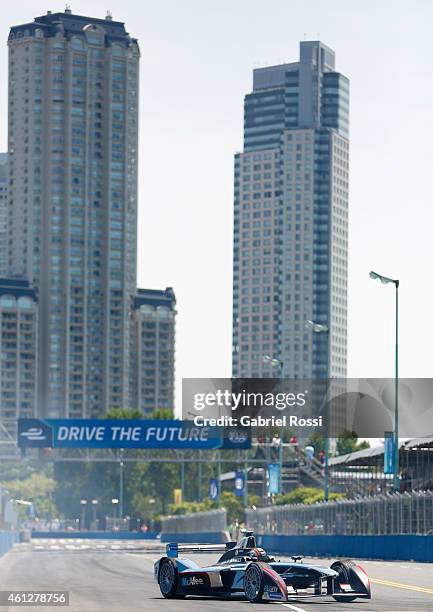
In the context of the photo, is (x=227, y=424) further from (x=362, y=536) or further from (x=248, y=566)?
(x=248, y=566)

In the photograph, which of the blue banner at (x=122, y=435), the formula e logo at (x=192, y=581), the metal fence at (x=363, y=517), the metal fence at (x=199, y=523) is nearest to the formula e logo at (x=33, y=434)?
the blue banner at (x=122, y=435)

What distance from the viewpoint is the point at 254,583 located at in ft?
81.8

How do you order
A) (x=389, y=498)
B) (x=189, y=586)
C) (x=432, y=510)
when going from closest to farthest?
(x=189, y=586)
(x=432, y=510)
(x=389, y=498)

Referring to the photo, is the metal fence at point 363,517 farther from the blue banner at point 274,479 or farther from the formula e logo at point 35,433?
the formula e logo at point 35,433

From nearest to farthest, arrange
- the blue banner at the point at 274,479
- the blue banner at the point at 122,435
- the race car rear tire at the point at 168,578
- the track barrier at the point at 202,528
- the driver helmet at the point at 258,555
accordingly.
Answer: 1. the driver helmet at the point at 258,555
2. the race car rear tire at the point at 168,578
3. the blue banner at the point at 274,479
4. the track barrier at the point at 202,528
5. the blue banner at the point at 122,435

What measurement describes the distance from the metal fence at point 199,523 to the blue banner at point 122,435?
5.60 meters

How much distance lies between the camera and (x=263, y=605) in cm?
2423

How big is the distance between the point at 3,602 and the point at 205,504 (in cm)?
14106

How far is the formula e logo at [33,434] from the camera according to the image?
381 feet

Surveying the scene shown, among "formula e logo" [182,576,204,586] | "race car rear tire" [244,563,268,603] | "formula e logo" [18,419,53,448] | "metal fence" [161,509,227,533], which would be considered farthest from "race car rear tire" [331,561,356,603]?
"formula e logo" [18,419,53,448]

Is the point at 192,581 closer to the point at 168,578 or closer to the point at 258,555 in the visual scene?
the point at 168,578

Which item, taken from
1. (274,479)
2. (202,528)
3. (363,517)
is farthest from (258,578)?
(202,528)

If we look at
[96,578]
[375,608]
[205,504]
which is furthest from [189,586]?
[205,504]

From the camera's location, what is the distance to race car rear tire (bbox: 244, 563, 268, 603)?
24.7 metres
